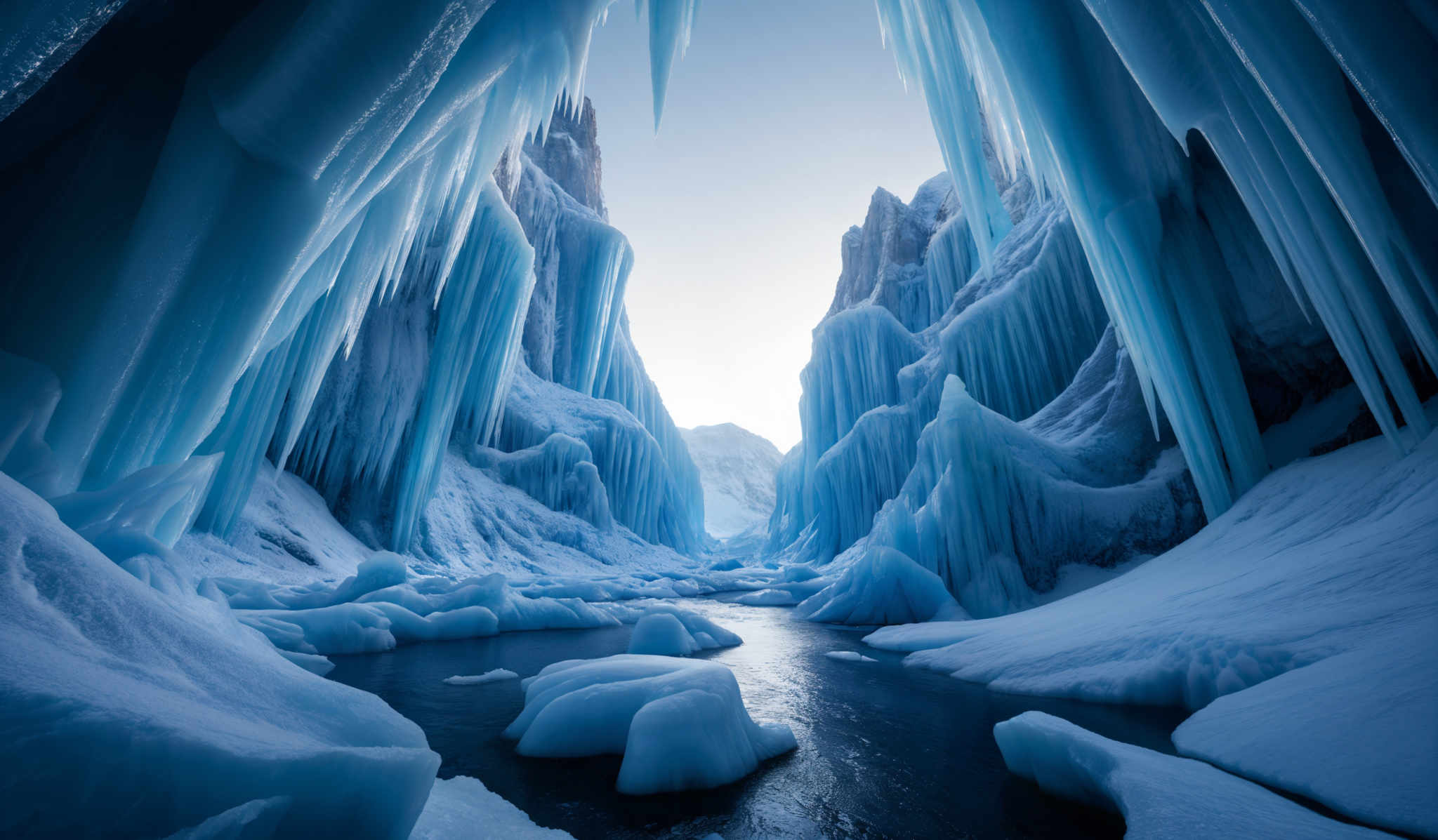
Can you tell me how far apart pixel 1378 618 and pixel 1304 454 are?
444cm

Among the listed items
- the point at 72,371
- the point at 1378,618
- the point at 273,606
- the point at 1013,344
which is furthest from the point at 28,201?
the point at 1013,344

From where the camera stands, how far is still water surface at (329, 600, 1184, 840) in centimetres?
209

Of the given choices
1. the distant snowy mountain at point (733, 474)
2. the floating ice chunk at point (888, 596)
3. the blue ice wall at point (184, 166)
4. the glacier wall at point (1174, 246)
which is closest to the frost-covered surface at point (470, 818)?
the blue ice wall at point (184, 166)

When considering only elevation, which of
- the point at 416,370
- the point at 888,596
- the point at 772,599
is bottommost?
the point at 772,599

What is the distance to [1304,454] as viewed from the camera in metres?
5.84

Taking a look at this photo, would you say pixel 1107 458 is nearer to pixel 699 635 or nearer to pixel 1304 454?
pixel 1304 454

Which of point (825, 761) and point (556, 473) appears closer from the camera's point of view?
point (825, 761)

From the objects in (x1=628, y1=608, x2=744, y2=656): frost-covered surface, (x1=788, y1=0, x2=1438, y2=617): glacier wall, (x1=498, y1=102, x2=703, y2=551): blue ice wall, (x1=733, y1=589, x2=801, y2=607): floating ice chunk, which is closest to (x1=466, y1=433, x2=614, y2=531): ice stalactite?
(x1=498, y1=102, x2=703, y2=551): blue ice wall

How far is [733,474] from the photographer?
72.0 metres

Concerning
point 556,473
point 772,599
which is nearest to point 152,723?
point 772,599

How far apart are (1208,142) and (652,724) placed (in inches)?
253

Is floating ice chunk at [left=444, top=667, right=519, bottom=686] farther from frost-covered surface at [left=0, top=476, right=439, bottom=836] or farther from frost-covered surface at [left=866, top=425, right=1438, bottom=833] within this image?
frost-covered surface at [left=866, top=425, right=1438, bottom=833]

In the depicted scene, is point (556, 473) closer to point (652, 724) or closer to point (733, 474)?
point (652, 724)

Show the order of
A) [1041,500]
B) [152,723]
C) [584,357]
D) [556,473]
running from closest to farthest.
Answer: [152,723], [1041,500], [556,473], [584,357]
